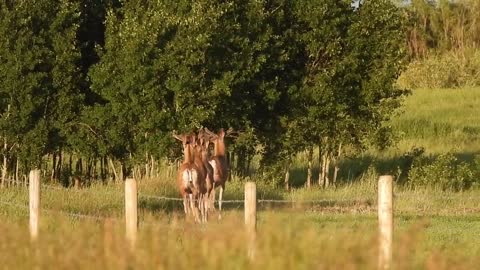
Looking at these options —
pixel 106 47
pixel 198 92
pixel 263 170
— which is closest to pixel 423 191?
pixel 263 170

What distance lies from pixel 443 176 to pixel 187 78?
7886 mm

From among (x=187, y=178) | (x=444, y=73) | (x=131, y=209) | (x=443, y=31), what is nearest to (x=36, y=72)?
(x=187, y=178)

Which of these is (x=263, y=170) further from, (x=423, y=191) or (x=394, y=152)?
(x=394, y=152)

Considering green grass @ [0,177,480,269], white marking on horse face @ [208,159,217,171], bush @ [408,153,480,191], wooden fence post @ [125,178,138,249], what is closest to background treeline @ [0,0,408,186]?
bush @ [408,153,480,191]

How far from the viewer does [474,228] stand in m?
20.4

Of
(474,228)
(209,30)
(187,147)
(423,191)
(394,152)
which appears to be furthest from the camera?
(394,152)

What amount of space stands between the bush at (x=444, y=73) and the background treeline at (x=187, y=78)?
35354 millimetres

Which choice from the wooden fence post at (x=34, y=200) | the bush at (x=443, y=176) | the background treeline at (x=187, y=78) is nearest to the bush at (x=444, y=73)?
the bush at (x=443, y=176)

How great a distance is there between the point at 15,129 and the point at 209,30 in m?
5.40

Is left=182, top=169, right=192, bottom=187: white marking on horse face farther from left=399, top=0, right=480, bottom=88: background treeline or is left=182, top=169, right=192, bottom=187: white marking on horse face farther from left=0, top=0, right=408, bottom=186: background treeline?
left=399, top=0, right=480, bottom=88: background treeline

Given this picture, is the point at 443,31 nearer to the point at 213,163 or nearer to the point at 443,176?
the point at 443,176

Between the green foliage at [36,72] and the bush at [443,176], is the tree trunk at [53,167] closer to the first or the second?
the green foliage at [36,72]

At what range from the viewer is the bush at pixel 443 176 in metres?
28.3

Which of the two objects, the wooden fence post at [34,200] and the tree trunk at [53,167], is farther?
the tree trunk at [53,167]
